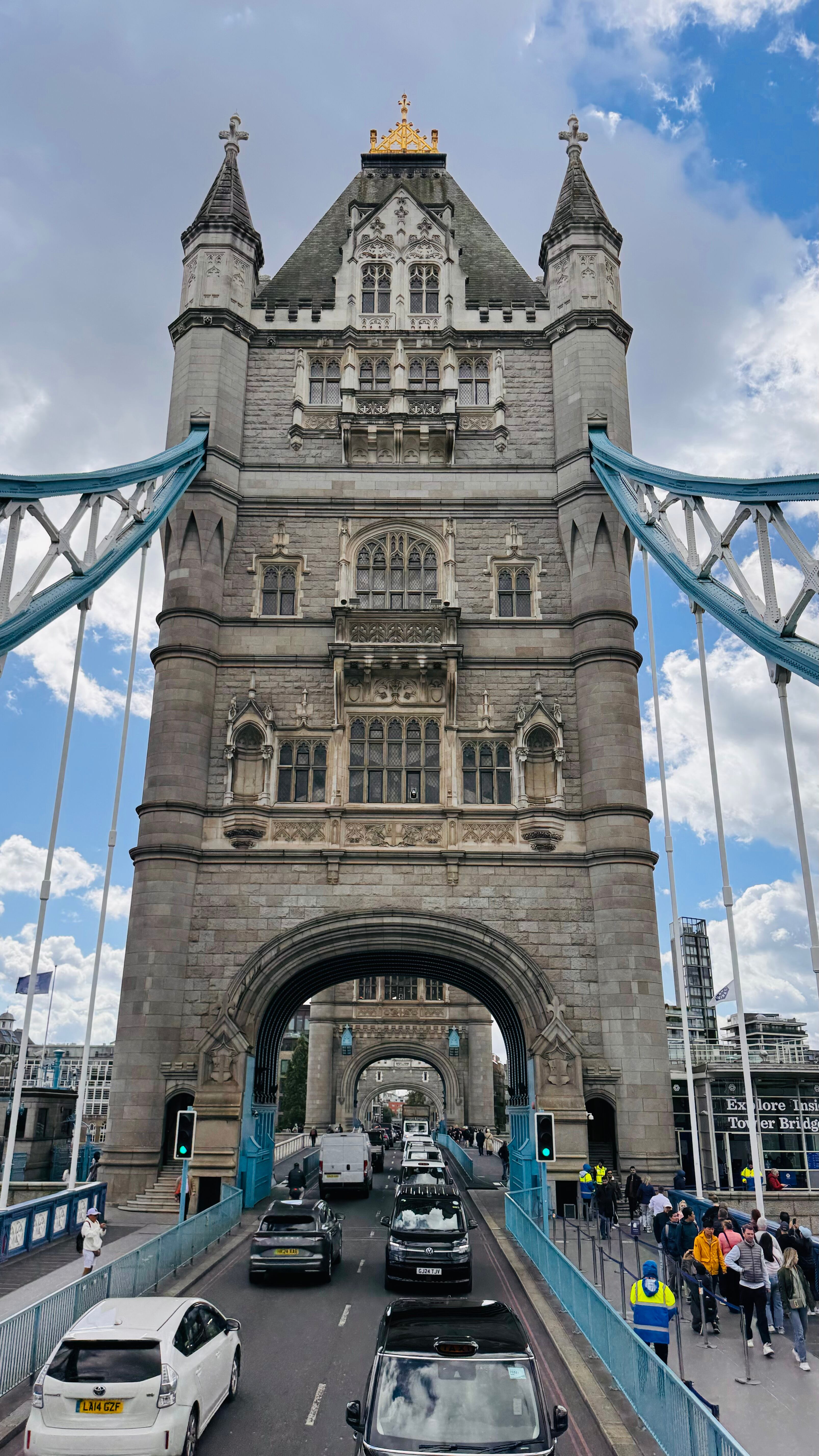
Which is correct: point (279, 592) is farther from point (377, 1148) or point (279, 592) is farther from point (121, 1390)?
point (377, 1148)

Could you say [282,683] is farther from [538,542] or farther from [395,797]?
[538,542]

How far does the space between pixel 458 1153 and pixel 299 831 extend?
23.1m

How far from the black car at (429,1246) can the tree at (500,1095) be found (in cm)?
7306

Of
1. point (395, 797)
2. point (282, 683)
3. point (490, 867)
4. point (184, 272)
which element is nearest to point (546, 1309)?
point (490, 867)

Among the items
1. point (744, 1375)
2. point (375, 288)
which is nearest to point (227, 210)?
point (375, 288)

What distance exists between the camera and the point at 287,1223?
17.9m

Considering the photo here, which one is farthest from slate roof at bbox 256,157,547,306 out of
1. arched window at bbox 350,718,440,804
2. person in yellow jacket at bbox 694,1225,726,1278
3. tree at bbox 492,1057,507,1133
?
tree at bbox 492,1057,507,1133

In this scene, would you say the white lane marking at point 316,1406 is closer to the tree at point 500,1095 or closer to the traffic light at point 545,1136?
the traffic light at point 545,1136

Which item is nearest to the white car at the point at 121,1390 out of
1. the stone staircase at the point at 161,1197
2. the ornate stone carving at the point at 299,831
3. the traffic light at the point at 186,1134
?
the traffic light at the point at 186,1134

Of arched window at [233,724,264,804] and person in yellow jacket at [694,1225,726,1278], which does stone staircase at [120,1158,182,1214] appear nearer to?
arched window at [233,724,264,804]

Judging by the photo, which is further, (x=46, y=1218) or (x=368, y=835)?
(x=368, y=835)

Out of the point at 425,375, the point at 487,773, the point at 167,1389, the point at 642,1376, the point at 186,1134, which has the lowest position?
the point at 642,1376

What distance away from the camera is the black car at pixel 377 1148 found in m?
46.9

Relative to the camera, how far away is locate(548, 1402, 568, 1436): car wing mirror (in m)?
7.79
